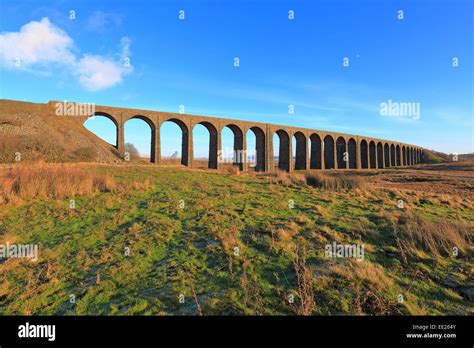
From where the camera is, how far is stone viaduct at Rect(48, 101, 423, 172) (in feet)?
100

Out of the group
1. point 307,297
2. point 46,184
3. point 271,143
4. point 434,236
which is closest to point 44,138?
point 46,184

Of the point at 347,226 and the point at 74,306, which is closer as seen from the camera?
the point at 74,306

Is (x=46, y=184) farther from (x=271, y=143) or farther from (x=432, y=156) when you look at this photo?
(x=432, y=156)

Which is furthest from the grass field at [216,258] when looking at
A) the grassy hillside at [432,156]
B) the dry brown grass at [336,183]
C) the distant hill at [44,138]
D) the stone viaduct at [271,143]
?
the grassy hillside at [432,156]

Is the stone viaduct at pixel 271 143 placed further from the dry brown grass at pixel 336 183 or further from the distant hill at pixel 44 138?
the dry brown grass at pixel 336 183

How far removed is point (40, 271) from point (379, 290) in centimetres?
515

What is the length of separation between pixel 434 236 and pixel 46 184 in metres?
11.1

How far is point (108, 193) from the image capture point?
8.59m

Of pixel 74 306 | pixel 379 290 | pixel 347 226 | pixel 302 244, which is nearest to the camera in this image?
pixel 74 306

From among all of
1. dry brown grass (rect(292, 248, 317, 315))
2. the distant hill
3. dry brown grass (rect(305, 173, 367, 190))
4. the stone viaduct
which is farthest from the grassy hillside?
dry brown grass (rect(292, 248, 317, 315))

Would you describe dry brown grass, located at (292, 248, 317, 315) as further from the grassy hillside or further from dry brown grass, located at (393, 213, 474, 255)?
the grassy hillside

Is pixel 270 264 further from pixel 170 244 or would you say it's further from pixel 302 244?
pixel 170 244
